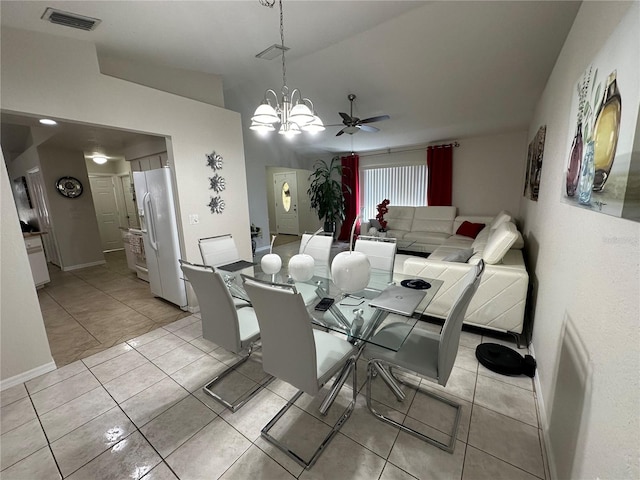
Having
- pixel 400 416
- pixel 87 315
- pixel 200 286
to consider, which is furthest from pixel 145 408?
pixel 87 315

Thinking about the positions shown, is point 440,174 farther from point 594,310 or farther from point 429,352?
point 594,310

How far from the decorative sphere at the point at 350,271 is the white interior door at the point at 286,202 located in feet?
20.7

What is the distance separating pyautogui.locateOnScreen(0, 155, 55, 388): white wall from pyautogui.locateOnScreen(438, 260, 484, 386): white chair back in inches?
117

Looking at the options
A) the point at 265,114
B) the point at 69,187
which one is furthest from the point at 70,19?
the point at 69,187

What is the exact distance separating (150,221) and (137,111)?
4.06 feet

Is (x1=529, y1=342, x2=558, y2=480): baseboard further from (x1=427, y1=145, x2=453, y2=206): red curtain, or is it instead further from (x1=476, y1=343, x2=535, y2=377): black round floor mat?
(x1=427, y1=145, x2=453, y2=206): red curtain

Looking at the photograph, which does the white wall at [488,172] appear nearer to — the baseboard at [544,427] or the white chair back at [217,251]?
the baseboard at [544,427]

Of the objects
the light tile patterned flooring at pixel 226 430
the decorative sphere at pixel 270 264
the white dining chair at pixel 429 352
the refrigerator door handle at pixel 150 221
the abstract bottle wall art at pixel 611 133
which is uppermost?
the abstract bottle wall art at pixel 611 133

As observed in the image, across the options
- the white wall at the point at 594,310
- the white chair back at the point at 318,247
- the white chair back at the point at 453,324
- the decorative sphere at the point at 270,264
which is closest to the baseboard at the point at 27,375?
the decorative sphere at the point at 270,264

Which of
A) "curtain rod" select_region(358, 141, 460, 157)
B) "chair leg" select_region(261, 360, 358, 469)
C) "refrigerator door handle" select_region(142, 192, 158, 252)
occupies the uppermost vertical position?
"curtain rod" select_region(358, 141, 460, 157)

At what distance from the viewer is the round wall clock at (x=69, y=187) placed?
496 centimetres

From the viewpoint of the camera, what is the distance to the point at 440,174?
18.7ft

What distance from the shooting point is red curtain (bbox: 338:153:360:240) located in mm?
6818

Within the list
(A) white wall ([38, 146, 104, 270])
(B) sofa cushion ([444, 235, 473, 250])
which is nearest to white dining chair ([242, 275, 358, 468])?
(B) sofa cushion ([444, 235, 473, 250])
